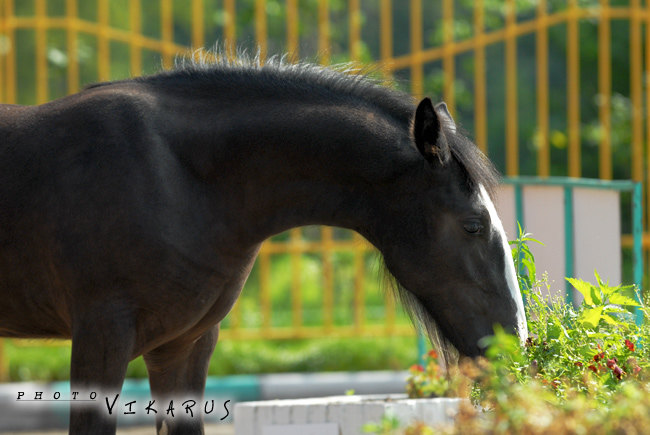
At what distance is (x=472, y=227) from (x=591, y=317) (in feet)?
1.48

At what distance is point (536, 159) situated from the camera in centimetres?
1177

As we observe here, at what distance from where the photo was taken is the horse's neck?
123 inches

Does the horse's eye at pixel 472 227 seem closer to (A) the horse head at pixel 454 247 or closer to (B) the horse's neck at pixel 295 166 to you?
(A) the horse head at pixel 454 247

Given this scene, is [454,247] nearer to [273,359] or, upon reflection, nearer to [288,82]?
[288,82]

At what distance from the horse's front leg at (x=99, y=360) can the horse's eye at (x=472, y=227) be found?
1.07 m

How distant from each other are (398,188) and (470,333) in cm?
51

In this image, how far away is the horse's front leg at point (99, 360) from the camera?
290 centimetres

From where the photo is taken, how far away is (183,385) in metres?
3.43

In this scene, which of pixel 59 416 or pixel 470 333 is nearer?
pixel 470 333

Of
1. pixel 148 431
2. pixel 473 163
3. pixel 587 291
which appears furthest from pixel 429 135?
pixel 148 431

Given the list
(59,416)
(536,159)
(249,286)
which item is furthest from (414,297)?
(249,286)

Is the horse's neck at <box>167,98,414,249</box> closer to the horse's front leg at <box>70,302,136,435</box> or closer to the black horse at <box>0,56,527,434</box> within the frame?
the black horse at <box>0,56,527,434</box>

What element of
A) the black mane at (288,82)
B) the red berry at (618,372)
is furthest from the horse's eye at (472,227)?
the red berry at (618,372)

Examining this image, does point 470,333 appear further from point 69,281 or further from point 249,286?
point 249,286
